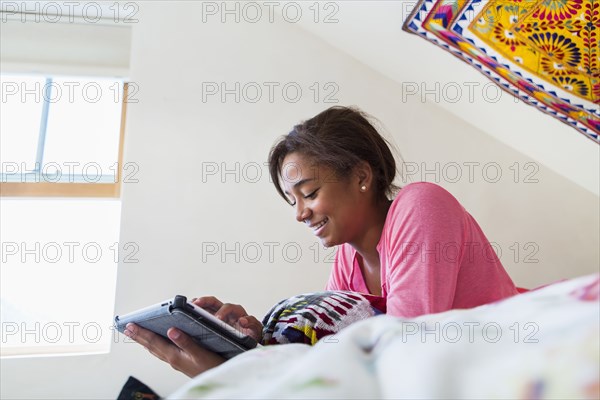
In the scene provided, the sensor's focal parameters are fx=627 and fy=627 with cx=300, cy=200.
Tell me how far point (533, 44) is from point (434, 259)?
0.81 m

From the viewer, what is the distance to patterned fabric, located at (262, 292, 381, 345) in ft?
3.12

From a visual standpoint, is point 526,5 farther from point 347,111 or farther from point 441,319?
point 441,319

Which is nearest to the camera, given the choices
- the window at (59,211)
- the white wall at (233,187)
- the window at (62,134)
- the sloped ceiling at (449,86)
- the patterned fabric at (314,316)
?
the patterned fabric at (314,316)

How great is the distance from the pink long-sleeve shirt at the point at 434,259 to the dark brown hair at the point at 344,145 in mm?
242

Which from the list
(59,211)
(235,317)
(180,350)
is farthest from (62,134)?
(180,350)

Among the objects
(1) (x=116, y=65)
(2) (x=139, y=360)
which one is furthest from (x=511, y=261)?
(1) (x=116, y=65)

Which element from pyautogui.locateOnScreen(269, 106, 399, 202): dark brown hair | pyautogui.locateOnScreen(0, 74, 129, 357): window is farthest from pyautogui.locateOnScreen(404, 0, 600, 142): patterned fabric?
pyautogui.locateOnScreen(0, 74, 129, 357): window

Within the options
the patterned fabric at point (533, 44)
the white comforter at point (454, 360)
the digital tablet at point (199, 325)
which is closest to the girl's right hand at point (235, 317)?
the digital tablet at point (199, 325)

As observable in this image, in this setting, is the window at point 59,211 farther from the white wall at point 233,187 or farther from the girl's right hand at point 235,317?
the girl's right hand at point 235,317

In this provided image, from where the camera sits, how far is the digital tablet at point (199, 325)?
1007mm

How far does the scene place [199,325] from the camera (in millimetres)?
1021

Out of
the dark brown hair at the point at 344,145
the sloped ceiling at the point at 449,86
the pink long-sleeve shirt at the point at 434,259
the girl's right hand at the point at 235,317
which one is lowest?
the girl's right hand at the point at 235,317

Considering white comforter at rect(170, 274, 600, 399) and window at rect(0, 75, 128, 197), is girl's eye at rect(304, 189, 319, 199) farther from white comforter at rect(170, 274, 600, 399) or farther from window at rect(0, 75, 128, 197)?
white comforter at rect(170, 274, 600, 399)

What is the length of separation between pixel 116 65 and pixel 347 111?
133 centimetres
